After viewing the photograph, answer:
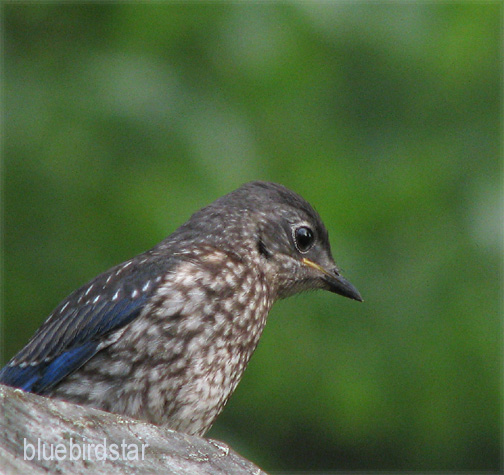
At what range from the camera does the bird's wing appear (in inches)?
145

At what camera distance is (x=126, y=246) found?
15.6 feet

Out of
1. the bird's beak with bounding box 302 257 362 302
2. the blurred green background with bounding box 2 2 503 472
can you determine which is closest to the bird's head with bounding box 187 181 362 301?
the bird's beak with bounding box 302 257 362 302

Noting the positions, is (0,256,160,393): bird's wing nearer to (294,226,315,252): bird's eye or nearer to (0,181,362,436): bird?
(0,181,362,436): bird

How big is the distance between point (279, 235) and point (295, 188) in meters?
0.96

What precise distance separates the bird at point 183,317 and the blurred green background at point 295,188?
0.56 meters

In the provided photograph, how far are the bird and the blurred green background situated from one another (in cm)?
56

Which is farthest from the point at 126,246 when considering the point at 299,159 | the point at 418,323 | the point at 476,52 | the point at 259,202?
the point at 476,52

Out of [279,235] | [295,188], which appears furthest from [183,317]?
[295,188]

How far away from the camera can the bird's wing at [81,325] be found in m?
3.67

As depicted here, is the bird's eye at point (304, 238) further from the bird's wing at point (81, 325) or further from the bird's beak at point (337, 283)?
the bird's wing at point (81, 325)

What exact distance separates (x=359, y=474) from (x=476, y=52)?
8.15 feet

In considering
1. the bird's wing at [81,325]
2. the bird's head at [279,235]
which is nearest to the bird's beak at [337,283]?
the bird's head at [279,235]

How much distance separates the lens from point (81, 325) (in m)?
3.80

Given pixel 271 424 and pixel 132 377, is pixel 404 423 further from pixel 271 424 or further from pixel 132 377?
pixel 132 377
